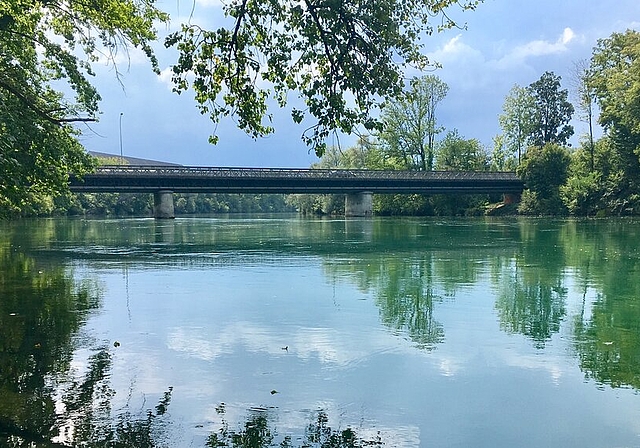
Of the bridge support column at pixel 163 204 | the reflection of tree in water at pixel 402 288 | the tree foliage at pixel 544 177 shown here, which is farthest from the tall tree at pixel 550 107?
the reflection of tree in water at pixel 402 288

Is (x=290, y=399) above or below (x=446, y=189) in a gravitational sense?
below

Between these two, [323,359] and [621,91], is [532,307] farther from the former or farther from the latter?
[621,91]

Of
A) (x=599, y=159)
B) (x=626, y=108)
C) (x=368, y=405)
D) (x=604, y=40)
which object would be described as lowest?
(x=368, y=405)

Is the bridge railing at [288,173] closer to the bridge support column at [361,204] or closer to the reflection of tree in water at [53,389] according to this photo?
the bridge support column at [361,204]

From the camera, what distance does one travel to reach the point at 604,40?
218 feet

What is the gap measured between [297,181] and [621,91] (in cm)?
3860

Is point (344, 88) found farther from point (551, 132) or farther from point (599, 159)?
point (551, 132)

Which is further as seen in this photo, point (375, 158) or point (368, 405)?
point (375, 158)

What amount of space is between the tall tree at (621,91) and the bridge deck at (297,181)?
1799cm

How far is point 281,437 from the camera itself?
6250 millimetres

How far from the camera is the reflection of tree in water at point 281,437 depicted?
6055 millimetres

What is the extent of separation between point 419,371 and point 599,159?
2553 inches

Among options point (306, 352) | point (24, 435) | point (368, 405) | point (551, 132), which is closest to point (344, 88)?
point (368, 405)

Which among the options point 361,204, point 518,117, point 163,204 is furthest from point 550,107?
point 163,204
